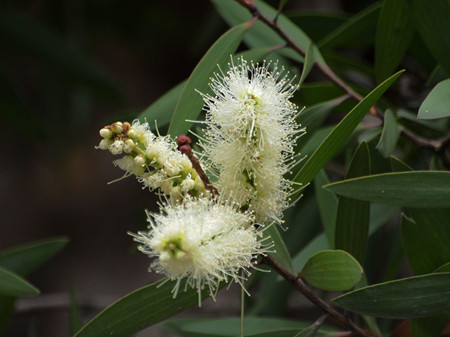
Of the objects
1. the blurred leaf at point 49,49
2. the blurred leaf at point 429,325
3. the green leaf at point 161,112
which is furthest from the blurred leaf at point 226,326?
the blurred leaf at point 49,49

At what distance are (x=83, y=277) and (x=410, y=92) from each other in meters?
2.34

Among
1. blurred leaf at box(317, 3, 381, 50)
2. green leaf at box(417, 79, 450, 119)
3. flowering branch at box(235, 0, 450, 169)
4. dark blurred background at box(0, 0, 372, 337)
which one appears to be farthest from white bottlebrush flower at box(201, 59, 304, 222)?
dark blurred background at box(0, 0, 372, 337)

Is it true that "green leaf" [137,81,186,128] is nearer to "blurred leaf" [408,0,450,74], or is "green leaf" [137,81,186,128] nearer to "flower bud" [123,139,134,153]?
"flower bud" [123,139,134,153]

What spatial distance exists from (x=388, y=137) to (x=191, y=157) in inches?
17.5

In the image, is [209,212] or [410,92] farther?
[410,92]

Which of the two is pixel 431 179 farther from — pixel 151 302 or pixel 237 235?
pixel 151 302

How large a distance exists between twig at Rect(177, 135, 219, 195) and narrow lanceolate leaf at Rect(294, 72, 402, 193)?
0.18m

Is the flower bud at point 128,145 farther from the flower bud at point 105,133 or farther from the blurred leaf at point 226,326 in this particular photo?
the blurred leaf at point 226,326

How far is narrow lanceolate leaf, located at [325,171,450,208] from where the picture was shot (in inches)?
38.8

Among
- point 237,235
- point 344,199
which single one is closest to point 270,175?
point 237,235

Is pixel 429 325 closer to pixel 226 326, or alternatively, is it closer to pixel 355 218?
pixel 355 218

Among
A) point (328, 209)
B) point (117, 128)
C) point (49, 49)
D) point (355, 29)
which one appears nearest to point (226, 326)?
point (328, 209)

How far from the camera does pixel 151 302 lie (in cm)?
110

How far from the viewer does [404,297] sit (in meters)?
1.04
